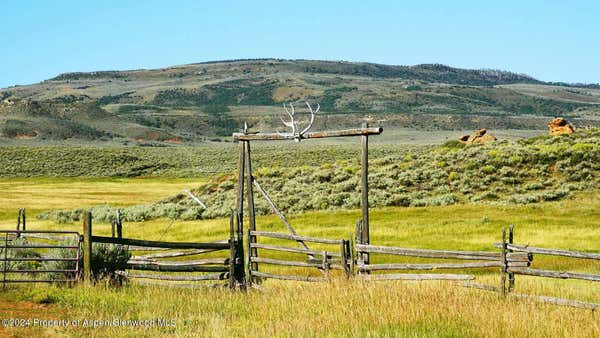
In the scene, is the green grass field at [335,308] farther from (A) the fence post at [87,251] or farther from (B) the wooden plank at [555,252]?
(B) the wooden plank at [555,252]

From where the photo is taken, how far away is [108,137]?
470 ft

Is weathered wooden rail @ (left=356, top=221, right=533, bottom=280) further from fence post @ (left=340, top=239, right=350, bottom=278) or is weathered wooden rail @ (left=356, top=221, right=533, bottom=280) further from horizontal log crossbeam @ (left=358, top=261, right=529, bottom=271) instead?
fence post @ (left=340, top=239, right=350, bottom=278)

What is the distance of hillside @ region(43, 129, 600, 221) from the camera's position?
3794cm

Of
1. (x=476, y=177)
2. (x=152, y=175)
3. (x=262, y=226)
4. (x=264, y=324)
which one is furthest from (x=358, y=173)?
(x=152, y=175)

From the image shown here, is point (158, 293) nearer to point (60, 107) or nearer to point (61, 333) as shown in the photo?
point (61, 333)

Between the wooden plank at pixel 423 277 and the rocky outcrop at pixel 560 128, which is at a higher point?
the rocky outcrop at pixel 560 128

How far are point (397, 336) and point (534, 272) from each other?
15.3 feet

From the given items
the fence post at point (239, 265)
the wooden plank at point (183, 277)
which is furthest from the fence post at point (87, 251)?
the fence post at point (239, 265)

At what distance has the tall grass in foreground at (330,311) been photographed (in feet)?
34.5

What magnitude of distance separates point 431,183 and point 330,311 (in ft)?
97.6

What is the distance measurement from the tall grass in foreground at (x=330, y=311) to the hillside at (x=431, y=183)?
23.2 m

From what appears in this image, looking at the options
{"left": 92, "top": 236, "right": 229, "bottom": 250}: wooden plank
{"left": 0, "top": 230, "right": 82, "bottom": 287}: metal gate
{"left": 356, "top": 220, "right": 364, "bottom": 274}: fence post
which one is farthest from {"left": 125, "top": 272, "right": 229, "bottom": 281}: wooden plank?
{"left": 356, "top": 220, "right": 364, "bottom": 274}: fence post

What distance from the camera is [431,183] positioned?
41062 millimetres

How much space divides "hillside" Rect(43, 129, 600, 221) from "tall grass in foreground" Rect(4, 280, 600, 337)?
2322 centimetres
